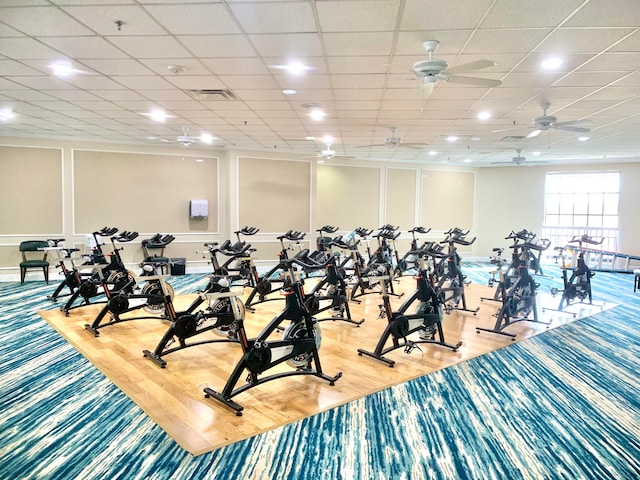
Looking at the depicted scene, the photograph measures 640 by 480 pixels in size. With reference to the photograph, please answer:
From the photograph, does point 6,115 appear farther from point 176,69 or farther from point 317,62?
point 317,62

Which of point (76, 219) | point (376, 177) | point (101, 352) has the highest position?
point (376, 177)

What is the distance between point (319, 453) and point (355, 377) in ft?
3.96

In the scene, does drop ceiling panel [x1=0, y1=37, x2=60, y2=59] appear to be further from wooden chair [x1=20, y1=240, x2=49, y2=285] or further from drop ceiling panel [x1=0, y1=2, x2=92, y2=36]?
wooden chair [x1=20, y1=240, x2=49, y2=285]

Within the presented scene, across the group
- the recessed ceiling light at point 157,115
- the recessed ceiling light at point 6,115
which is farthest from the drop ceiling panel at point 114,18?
the recessed ceiling light at point 6,115

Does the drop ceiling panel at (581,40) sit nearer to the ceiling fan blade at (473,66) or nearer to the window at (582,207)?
the ceiling fan blade at (473,66)

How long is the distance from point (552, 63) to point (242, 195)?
7428mm

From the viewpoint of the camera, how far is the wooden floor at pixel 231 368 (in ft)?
9.50

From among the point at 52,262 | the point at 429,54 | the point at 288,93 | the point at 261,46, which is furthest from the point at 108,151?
the point at 429,54

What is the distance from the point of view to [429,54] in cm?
361

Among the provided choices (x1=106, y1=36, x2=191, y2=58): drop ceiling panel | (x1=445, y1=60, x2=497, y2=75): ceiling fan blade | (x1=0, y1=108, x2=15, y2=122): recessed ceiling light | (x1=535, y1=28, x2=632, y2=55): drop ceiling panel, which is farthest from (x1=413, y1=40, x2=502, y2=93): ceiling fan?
(x1=0, y1=108, x2=15, y2=122): recessed ceiling light

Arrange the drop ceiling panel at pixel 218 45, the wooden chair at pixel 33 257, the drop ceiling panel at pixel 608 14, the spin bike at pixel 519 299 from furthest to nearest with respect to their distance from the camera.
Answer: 1. the wooden chair at pixel 33 257
2. the spin bike at pixel 519 299
3. the drop ceiling panel at pixel 218 45
4. the drop ceiling panel at pixel 608 14

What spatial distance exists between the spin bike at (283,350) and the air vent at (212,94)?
2744mm

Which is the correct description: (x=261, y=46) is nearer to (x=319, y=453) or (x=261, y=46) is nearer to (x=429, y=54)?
(x=429, y=54)

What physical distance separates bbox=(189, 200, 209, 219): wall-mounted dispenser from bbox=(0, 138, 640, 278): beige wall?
0.19 m
